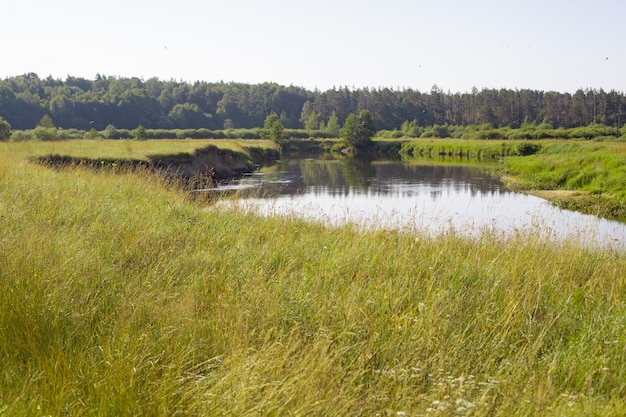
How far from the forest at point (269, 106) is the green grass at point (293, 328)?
114877mm

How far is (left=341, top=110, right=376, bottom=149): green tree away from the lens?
284 feet

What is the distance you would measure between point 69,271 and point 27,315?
3.16ft

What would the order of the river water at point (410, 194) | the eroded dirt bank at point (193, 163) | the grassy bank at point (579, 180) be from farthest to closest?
the eroded dirt bank at point (193, 163)
the grassy bank at point (579, 180)
the river water at point (410, 194)

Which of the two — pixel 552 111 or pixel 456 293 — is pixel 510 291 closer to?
pixel 456 293

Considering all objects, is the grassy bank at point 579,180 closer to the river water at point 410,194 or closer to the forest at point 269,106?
the river water at point 410,194

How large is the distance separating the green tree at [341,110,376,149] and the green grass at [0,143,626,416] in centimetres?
7969

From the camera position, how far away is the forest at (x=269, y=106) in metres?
126

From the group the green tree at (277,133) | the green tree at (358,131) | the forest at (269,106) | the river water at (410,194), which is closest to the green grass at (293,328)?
the river water at (410,194)

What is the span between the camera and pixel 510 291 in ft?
18.0

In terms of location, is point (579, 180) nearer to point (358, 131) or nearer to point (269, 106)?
point (358, 131)

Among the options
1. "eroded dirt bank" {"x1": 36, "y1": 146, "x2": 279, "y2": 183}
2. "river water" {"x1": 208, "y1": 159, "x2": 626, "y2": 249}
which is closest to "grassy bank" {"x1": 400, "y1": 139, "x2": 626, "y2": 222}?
"river water" {"x1": 208, "y1": 159, "x2": 626, "y2": 249}

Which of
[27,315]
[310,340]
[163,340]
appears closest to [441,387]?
[310,340]

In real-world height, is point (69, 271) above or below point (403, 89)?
below

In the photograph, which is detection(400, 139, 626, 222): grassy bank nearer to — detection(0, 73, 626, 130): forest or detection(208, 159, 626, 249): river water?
detection(208, 159, 626, 249): river water
